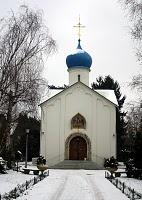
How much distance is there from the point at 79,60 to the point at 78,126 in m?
8.44

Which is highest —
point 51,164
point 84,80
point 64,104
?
point 84,80

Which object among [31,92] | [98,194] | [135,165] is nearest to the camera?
[98,194]

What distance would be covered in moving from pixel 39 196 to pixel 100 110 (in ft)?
102

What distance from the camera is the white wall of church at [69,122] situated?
4556 cm

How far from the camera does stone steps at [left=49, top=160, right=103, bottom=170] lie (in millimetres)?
42438

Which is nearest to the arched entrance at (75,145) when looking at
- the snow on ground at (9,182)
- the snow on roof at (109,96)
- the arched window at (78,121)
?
the arched window at (78,121)

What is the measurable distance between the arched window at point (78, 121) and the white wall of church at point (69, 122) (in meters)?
0.35

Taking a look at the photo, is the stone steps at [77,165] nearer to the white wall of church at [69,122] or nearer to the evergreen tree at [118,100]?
the white wall of church at [69,122]

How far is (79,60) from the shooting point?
164ft

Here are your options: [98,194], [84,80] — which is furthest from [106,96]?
[98,194]

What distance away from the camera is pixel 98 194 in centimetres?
1759

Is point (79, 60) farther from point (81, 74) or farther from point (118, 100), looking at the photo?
point (118, 100)

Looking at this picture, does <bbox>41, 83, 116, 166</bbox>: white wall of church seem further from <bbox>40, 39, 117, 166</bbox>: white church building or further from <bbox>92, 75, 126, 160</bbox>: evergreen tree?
<bbox>92, 75, 126, 160</bbox>: evergreen tree

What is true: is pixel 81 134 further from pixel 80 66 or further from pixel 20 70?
pixel 20 70
